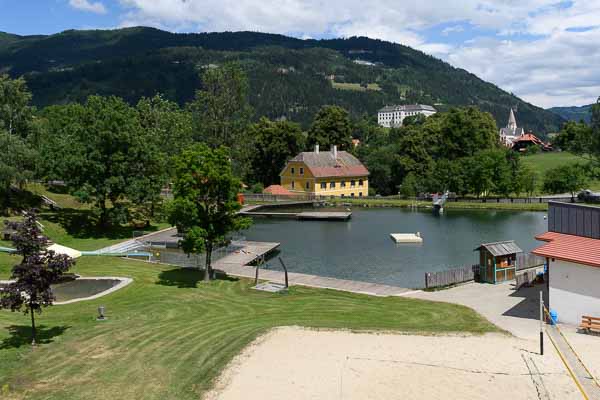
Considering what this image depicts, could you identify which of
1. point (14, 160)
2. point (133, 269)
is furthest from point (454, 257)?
point (14, 160)

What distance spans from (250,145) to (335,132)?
766 inches

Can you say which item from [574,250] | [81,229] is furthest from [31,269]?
[81,229]

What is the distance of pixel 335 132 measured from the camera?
9519cm

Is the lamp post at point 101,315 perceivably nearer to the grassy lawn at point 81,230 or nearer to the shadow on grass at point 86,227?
the grassy lawn at point 81,230

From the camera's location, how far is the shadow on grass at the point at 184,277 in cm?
3104

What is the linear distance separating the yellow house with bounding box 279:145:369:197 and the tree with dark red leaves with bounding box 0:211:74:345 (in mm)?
63408

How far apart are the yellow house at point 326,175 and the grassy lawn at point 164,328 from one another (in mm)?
50244

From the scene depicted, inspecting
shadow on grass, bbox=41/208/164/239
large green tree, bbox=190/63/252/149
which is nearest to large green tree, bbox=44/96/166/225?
shadow on grass, bbox=41/208/164/239

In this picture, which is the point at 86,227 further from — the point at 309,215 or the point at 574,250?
the point at 574,250

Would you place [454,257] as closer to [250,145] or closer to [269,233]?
[269,233]

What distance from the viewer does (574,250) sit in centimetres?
2212

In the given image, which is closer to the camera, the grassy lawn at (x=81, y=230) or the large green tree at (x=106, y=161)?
the grassy lawn at (x=81, y=230)

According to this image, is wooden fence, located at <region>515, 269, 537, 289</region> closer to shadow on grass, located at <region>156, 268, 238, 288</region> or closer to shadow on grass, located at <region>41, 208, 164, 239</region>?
shadow on grass, located at <region>156, 268, 238, 288</region>

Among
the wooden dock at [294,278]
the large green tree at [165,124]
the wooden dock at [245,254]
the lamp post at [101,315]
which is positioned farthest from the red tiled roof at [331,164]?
the lamp post at [101,315]
